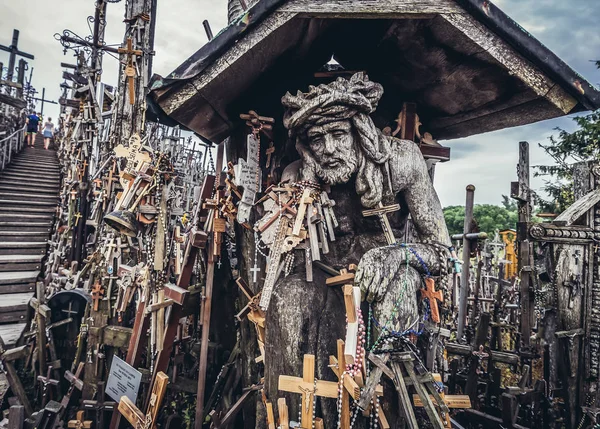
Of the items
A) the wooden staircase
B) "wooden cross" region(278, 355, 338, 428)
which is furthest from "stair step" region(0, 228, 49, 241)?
"wooden cross" region(278, 355, 338, 428)

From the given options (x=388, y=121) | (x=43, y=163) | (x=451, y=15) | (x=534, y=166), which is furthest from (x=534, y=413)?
(x=43, y=163)

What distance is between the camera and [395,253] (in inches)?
104

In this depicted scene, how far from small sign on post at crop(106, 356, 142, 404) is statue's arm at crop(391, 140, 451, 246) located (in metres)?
2.99

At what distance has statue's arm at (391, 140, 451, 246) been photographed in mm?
2900

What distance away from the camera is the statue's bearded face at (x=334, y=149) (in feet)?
9.20

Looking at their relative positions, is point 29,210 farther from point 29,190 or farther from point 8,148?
point 8,148

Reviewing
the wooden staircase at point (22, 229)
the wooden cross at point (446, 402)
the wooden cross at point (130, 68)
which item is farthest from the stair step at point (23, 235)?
the wooden cross at point (446, 402)

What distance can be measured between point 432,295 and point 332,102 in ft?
5.29

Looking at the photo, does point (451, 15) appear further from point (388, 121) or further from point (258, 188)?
point (258, 188)

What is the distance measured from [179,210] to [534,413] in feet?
17.9

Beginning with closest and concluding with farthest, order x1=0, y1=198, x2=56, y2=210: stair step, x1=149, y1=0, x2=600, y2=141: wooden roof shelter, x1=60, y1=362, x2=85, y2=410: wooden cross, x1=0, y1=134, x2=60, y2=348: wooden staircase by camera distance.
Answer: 1. x1=149, y1=0, x2=600, y2=141: wooden roof shelter
2. x1=60, y1=362, x2=85, y2=410: wooden cross
3. x1=0, y1=134, x2=60, y2=348: wooden staircase
4. x1=0, y1=198, x2=56, y2=210: stair step

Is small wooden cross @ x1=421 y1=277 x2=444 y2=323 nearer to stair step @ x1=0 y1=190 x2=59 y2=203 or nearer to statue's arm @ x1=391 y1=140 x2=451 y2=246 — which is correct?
statue's arm @ x1=391 y1=140 x2=451 y2=246

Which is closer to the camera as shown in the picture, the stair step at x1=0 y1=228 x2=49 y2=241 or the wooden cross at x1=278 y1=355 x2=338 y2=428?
the wooden cross at x1=278 y1=355 x2=338 y2=428

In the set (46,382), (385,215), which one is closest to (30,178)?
(46,382)
